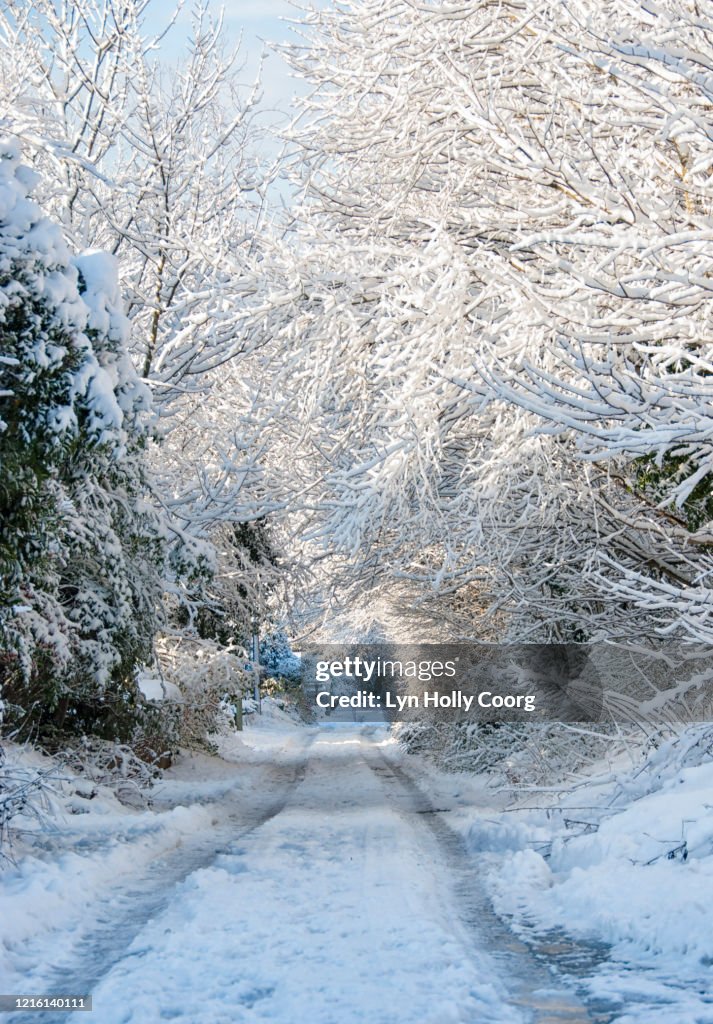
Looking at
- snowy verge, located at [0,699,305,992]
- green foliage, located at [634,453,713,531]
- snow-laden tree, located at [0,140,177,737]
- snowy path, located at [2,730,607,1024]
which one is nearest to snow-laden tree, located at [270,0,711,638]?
green foliage, located at [634,453,713,531]

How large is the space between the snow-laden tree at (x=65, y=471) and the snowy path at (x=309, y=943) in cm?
263

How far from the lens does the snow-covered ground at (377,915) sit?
188 inches

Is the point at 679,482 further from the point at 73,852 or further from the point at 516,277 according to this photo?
the point at 73,852

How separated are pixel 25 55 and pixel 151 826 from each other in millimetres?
9778

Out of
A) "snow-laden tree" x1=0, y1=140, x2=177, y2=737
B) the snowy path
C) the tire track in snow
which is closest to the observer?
the snowy path

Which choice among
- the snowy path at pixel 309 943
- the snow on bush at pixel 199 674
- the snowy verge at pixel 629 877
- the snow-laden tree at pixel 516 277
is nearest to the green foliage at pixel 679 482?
the snow-laden tree at pixel 516 277

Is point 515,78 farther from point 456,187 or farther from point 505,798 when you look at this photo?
point 505,798

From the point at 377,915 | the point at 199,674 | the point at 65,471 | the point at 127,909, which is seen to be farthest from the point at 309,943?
the point at 199,674

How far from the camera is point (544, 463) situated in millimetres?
9453

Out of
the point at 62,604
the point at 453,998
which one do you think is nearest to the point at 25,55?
the point at 62,604

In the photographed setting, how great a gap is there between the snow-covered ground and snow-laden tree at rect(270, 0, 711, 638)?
5.50 feet

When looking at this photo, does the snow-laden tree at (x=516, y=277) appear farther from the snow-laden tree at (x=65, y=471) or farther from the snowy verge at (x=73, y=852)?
the snowy verge at (x=73, y=852)

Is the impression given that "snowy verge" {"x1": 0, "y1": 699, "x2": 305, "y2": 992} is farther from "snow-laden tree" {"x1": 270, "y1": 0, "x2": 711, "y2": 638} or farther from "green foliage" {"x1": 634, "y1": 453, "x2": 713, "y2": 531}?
"green foliage" {"x1": 634, "y1": 453, "x2": 713, "y2": 531}

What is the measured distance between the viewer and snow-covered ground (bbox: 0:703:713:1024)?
477 centimetres
